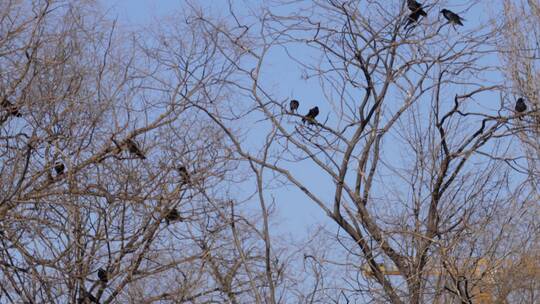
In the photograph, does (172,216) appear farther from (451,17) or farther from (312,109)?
(451,17)

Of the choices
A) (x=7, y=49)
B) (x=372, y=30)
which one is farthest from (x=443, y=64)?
(x=7, y=49)

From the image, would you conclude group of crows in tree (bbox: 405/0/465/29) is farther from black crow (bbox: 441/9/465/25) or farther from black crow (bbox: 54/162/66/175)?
black crow (bbox: 54/162/66/175)

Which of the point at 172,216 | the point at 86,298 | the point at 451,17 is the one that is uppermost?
the point at 451,17

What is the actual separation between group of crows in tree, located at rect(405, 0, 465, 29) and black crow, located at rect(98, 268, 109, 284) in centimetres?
312

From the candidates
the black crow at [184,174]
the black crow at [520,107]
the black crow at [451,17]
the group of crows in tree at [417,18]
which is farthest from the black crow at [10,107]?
the black crow at [520,107]

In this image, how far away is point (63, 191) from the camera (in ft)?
26.6

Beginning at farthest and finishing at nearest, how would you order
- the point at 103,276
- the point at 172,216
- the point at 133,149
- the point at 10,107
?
the point at 133,149, the point at 172,216, the point at 10,107, the point at 103,276

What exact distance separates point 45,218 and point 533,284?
3.97 metres

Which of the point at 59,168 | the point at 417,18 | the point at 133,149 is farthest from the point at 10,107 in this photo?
the point at 417,18

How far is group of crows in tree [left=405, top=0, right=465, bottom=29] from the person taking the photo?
23.1ft

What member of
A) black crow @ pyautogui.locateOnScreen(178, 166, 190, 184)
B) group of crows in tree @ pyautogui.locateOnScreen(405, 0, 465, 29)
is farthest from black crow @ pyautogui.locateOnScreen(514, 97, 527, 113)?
black crow @ pyautogui.locateOnScreen(178, 166, 190, 184)

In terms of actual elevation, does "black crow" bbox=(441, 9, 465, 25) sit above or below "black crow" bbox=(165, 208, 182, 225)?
above

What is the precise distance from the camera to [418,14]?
7.20 metres

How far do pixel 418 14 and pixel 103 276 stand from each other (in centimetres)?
326
